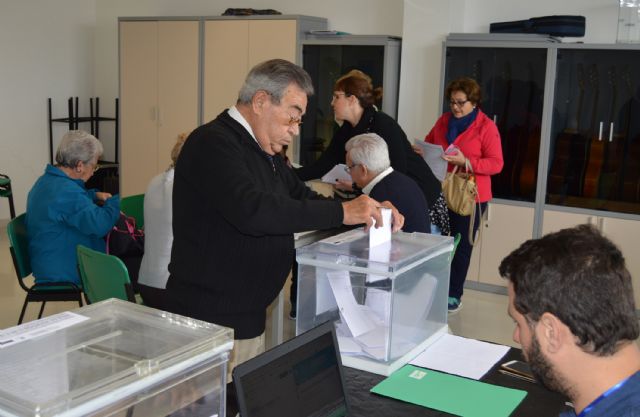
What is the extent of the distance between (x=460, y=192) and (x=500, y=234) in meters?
0.89

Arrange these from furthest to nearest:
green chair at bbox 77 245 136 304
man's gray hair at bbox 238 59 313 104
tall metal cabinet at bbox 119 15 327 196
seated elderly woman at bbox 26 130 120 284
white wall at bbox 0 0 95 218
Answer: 1. white wall at bbox 0 0 95 218
2. tall metal cabinet at bbox 119 15 327 196
3. seated elderly woman at bbox 26 130 120 284
4. green chair at bbox 77 245 136 304
5. man's gray hair at bbox 238 59 313 104

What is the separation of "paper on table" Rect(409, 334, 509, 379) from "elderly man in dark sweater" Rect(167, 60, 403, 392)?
0.44 meters

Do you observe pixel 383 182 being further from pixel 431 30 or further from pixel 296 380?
pixel 431 30

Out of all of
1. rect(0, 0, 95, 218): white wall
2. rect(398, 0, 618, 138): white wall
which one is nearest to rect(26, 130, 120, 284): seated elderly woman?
rect(398, 0, 618, 138): white wall

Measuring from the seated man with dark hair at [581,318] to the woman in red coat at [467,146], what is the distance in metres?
3.47

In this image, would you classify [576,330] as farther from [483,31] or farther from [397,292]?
[483,31]

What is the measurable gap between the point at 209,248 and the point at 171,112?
5.09m

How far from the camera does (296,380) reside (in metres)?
1.62

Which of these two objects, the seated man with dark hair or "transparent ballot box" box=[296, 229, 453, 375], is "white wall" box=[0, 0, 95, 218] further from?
the seated man with dark hair

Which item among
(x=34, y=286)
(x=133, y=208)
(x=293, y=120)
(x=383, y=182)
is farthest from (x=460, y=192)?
(x=293, y=120)

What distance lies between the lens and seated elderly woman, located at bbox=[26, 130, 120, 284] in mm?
3619

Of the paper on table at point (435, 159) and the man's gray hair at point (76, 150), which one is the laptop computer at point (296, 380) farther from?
the paper on table at point (435, 159)

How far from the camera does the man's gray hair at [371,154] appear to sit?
3.54 m

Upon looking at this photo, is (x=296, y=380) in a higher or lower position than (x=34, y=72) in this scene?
lower
